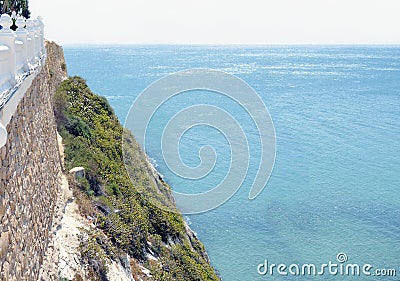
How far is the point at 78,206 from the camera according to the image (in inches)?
512

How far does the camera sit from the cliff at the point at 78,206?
7258 millimetres

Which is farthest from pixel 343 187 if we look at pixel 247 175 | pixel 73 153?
pixel 73 153

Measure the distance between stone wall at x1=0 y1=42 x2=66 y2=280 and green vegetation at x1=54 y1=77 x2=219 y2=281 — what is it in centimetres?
213

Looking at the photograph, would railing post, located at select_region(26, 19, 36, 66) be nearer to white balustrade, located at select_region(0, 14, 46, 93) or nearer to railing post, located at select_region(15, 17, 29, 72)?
railing post, located at select_region(15, 17, 29, 72)

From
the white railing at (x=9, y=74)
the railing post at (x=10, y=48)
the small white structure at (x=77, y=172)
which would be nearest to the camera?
the white railing at (x=9, y=74)

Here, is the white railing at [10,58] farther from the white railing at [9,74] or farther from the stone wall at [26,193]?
the stone wall at [26,193]

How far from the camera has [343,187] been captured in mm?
34281

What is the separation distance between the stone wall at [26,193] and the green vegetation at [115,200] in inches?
83.7

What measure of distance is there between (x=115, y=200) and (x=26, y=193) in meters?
8.31

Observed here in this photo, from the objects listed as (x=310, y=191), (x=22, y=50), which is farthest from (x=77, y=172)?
(x=310, y=191)

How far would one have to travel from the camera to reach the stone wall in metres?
6.20

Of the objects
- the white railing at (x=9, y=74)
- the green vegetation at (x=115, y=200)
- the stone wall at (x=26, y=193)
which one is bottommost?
the green vegetation at (x=115, y=200)

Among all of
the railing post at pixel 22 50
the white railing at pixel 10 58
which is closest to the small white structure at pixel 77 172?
the white railing at pixel 10 58

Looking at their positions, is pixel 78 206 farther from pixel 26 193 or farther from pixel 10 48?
pixel 10 48
